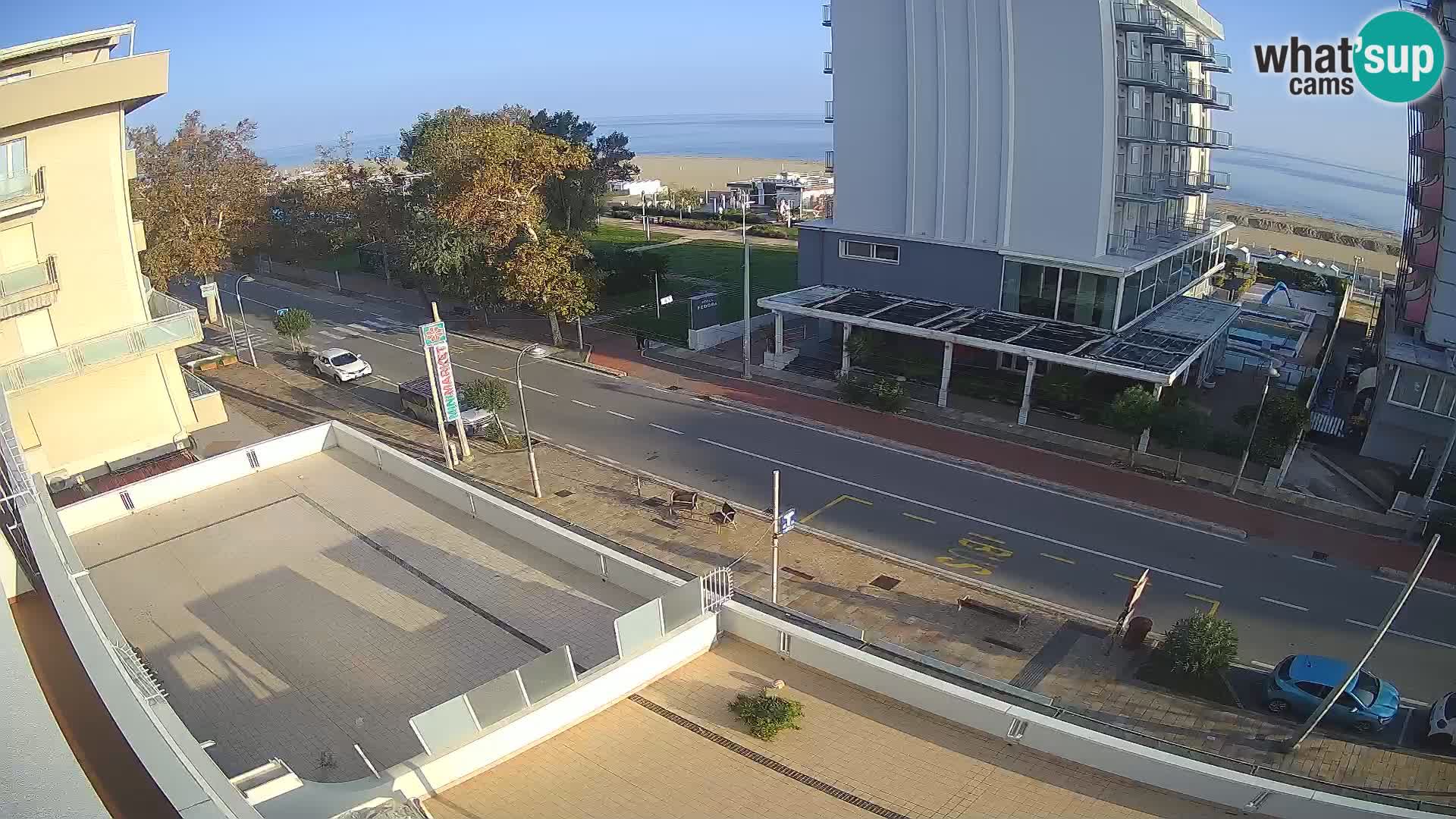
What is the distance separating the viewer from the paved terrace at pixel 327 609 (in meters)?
10.9

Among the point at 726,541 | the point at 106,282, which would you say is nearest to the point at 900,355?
the point at 726,541

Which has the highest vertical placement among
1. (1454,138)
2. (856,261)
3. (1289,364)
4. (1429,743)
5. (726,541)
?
(1454,138)

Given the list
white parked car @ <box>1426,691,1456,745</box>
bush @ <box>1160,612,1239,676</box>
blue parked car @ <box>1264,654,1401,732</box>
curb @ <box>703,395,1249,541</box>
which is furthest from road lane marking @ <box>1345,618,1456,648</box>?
bush @ <box>1160,612,1239,676</box>

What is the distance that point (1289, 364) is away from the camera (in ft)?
107

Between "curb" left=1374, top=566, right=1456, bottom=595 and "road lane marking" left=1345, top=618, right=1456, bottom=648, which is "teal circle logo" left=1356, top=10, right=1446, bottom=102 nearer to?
"curb" left=1374, top=566, right=1456, bottom=595

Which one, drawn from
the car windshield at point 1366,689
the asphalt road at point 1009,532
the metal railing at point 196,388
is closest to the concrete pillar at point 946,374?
the asphalt road at point 1009,532

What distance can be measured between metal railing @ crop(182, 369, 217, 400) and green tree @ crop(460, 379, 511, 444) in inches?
321

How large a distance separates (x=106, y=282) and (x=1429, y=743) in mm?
32194

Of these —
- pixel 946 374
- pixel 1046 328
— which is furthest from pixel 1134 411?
pixel 946 374

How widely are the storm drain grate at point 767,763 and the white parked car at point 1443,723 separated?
12.7m

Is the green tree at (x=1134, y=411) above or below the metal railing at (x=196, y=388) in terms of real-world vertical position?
below

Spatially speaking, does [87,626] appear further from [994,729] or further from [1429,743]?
[1429,743]

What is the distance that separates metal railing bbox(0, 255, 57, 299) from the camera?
1925 cm

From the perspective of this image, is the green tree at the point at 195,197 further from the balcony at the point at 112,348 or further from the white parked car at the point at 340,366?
the balcony at the point at 112,348
